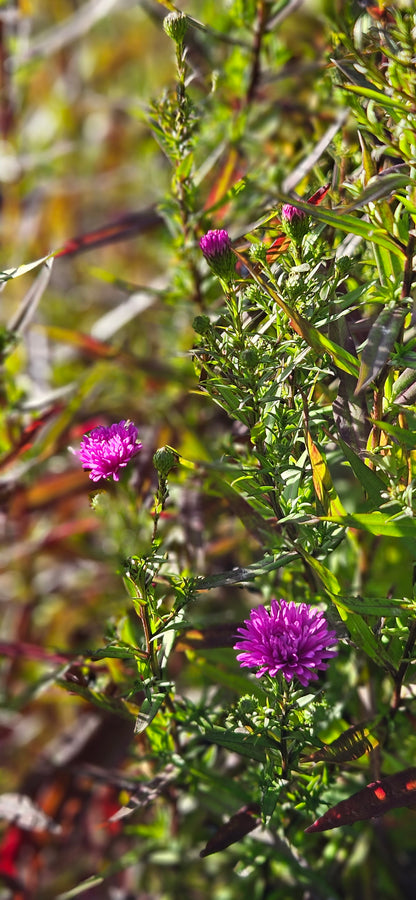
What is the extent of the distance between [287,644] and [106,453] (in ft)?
0.43

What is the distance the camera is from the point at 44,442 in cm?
75

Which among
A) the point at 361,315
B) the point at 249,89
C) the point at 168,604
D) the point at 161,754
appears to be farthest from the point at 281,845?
the point at 249,89

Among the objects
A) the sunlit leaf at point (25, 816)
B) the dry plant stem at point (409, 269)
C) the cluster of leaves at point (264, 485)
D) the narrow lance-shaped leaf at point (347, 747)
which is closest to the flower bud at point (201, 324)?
the cluster of leaves at point (264, 485)

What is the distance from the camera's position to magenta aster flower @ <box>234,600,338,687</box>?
0.37 m

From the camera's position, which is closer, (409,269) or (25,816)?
(409,269)

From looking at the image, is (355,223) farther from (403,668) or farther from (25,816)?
(25,816)

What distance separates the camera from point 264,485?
0.42 meters

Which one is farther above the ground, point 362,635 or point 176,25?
point 176,25

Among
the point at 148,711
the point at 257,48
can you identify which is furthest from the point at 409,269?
the point at 257,48

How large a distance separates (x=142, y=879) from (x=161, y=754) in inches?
11.6

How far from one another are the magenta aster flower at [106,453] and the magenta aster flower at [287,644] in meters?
0.10

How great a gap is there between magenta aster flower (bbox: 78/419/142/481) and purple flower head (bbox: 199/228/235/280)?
9cm

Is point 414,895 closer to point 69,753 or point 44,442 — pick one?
point 69,753

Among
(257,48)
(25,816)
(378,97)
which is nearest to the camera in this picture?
(378,97)
